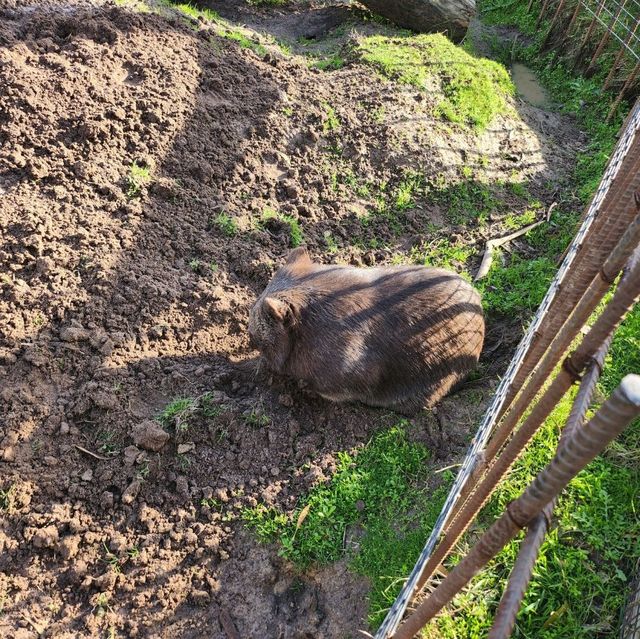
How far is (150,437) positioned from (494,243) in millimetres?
4027

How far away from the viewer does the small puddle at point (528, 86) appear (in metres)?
8.51

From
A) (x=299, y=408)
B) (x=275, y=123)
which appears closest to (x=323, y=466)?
(x=299, y=408)

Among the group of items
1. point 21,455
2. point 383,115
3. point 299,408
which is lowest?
point 21,455

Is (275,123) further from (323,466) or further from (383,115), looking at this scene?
(323,466)

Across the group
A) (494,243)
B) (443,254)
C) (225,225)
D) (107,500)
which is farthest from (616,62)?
(107,500)

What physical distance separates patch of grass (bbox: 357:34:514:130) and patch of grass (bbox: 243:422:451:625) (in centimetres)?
479

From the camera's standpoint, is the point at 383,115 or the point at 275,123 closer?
the point at 275,123

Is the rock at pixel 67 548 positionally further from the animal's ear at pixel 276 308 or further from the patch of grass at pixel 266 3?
the patch of grass at pixel 266 3

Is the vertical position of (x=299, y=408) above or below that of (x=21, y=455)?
→ above

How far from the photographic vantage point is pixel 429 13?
8.66 m

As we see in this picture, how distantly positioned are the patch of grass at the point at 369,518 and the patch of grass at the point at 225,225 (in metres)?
2.46

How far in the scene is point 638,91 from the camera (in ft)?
25.3

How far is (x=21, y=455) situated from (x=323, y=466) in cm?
208

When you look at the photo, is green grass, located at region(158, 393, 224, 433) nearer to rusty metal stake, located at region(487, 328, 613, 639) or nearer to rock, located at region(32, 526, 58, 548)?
rock, located at region(32, 526, 58, 548)
